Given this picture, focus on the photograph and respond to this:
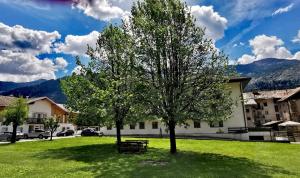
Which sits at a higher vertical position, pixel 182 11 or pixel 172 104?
pixel 182 11

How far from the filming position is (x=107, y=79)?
27969 millimetres

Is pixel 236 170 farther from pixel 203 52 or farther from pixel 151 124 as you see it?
pixel 151 124

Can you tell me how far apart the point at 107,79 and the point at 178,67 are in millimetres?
10280

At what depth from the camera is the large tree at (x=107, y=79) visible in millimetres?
24719

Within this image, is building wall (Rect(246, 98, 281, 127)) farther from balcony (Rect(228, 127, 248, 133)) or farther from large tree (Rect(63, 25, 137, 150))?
large tree (Rect(63, 25, 137, 150))

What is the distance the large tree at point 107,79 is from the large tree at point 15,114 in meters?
12.9

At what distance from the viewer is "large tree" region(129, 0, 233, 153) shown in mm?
20031

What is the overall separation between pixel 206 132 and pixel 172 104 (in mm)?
29669

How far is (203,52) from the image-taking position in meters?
20.9

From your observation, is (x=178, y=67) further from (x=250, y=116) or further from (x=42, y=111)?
(x=250, y=116)

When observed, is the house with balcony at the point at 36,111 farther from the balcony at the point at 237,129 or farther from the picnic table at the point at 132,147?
the picnic table at the point at 132,147

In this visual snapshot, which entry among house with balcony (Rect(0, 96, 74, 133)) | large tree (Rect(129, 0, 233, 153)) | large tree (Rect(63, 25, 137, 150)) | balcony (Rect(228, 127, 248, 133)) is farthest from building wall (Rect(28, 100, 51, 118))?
Result: large tree (Rect(129, 0, 233, 153))

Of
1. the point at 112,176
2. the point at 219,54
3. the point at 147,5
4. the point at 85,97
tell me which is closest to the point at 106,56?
the point at 85,97

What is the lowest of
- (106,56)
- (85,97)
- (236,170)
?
(236,170)
